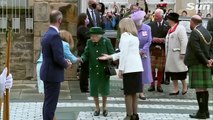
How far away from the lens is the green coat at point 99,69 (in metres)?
10.0

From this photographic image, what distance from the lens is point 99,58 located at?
391 inches

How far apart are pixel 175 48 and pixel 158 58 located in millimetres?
800

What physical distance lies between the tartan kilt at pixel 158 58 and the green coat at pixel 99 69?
3.18 meters

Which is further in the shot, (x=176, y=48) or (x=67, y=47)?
(x=176, y=48)

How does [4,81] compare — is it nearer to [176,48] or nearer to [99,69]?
[99,69]

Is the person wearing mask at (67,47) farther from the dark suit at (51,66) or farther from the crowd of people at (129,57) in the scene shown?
the dark suit at (51,66)

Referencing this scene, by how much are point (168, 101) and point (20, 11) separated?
4.96m

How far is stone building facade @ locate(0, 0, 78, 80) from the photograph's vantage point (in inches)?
568

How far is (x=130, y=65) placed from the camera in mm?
9297

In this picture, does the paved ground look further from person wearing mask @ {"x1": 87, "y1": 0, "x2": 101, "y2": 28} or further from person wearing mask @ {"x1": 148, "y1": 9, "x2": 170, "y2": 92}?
person wearing mask @ {"x1": 87, "y1": 0, "x2": 101, "y2": 28}

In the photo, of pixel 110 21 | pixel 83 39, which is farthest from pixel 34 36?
pixel 110 21

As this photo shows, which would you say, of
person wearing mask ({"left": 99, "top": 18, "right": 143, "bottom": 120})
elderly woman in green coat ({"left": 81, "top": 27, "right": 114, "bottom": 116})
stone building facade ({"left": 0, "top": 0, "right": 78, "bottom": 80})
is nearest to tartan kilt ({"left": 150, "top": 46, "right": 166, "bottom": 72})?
stone building facade ({"left": 0, "top": 0, "right": 78, "bottom": 80})

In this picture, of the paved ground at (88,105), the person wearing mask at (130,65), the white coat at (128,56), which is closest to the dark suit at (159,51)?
the paved ground at (88,105)

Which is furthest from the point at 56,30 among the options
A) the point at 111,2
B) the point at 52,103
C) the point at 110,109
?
the point at 111,2
